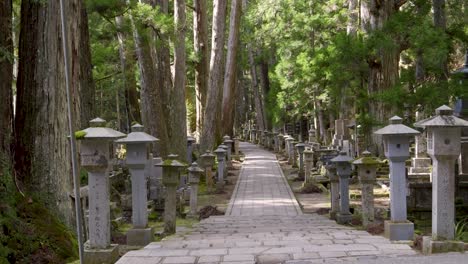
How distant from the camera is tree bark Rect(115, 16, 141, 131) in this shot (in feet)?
41.1

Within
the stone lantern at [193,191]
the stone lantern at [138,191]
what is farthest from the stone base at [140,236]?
the stone lantern at [193,191]

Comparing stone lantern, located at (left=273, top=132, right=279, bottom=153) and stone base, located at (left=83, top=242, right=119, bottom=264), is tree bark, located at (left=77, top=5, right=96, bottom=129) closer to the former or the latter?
stone base, located at (left=83, top=242, right=119, bottom=264)

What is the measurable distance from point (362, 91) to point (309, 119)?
22.9 metres

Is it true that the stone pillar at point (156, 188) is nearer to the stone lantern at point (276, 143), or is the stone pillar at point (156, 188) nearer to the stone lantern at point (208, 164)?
Result: the stone lantern at point (208, 164)

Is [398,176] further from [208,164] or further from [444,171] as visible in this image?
[208,164]

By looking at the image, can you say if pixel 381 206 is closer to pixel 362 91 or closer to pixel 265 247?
pixel 362 91

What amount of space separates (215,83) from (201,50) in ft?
4.88

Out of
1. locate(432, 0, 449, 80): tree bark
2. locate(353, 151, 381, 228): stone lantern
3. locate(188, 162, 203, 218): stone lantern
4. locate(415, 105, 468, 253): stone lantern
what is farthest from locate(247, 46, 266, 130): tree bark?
locate(415, 105, 468, 253): stone lantern

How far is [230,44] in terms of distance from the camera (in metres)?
26.7

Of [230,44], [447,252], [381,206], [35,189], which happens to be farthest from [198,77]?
[447,252]

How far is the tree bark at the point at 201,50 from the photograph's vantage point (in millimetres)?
21891

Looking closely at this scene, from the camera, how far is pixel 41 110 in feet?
21.3

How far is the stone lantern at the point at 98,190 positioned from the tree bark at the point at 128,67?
601 centimetres

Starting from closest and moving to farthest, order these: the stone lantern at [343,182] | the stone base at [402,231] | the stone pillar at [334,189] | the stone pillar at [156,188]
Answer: the stone base at [402,231]
the stone lantern at [343,182]
the stone pillar at [334,189]
the stone pillar at [156,188]
